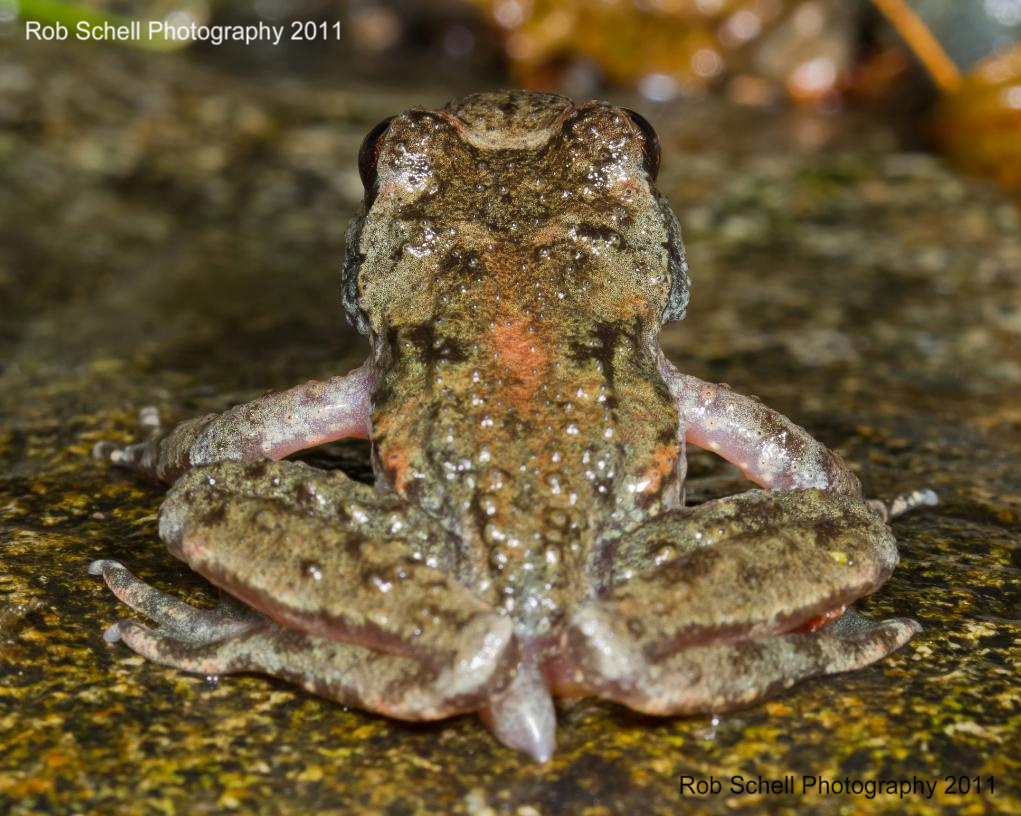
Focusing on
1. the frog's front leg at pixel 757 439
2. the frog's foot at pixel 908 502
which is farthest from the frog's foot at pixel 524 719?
the frog's foot at pixel 908 502

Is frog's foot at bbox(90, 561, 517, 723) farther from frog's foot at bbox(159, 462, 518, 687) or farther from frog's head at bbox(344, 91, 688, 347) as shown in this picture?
frog's head at bbox(344, 91, 688, 347)

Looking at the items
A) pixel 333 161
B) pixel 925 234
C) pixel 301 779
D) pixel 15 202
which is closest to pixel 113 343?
pixel 15 202

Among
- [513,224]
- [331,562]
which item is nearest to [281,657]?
[331,562]

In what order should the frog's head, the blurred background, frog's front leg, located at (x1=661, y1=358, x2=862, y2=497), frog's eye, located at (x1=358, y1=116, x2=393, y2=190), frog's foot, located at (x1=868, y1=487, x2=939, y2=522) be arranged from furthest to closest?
the blurred background
frog's foot, located at (x1=868, y1=487, x2=939, y2=522)
frog's eye, located at (x1=358, y1=116, x2=393, y2=190)
frog's front leg, located at (x1=661, y1=358, x2=862, y2=497)
the frog's head

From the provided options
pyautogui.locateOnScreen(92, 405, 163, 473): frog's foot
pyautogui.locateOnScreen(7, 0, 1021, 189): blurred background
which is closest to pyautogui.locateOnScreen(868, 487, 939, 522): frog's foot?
pyautogui.locateOnScreen(92, 405, 163, 473): frog's foot

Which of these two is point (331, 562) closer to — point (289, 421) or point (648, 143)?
point (289, 421)

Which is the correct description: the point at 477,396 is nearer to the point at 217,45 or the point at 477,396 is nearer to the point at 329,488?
the point at 329,488
